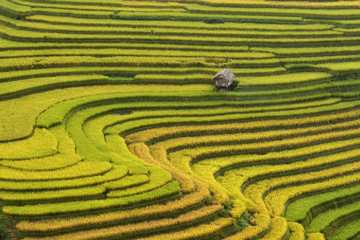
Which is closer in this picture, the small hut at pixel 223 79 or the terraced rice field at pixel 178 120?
the terraced rice field at pixel 178 120

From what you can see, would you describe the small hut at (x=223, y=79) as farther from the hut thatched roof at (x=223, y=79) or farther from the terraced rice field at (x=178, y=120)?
the terraced rice field at (x=178, y=120)

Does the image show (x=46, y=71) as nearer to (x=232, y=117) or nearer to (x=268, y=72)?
(x=232, y=117)

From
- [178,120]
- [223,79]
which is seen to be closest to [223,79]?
[223,79]

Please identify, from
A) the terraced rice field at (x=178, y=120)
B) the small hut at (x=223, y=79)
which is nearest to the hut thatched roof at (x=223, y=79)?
the small hut at (x=223, y=79)

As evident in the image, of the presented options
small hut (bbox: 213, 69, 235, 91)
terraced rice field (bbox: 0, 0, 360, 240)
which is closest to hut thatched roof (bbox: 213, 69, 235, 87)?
small hut (bbox: 213, 69, 235, 91)

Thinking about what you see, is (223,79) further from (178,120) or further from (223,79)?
(178,120)

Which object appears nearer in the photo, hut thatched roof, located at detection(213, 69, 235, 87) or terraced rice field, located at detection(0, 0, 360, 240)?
terraced rice field, located at detection(0, 0, 360, 240)

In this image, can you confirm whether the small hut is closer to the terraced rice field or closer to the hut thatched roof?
the hut thatched roof
